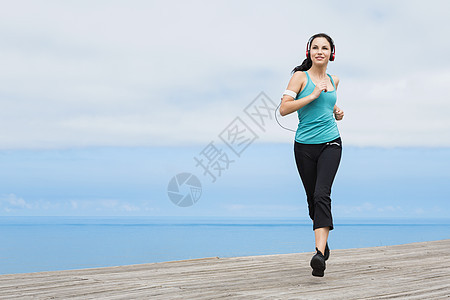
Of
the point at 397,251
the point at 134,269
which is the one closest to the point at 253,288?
the point at 134,269

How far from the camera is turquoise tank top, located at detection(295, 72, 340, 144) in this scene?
3527 mm

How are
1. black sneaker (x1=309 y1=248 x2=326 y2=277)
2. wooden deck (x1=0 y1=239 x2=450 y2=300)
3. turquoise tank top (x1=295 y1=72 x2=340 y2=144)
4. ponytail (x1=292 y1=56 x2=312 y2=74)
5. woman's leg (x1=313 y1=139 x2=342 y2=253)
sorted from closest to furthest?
wooden deck (x1=0 y1=239 x2=450 y2=300) → black sneaker (x1=309 y1=248 x2=326 y2=277) → woman's leg (x1=313 y1=139 x2=342 y2=253) → turquoise tank top (x1=295 y1=72 x2=340 y2=144) → ponytail (x1=292 y1=56 x2=312 y2=74)

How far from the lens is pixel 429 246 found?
18.8ft

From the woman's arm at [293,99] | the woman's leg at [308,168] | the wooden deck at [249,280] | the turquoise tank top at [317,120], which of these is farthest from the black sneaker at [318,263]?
the woman's arm at [293,99]

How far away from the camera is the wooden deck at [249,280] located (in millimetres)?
2799

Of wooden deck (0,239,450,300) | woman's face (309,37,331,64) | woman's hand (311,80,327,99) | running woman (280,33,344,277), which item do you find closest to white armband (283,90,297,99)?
running woman (280,33,344,277)

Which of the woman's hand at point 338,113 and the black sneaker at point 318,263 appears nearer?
the black sneaker at point 318,263

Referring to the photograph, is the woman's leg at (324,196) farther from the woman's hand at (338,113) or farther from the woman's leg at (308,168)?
the woman's hand at (338,113)

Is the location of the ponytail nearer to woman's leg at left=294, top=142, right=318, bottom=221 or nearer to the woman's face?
the woman's face

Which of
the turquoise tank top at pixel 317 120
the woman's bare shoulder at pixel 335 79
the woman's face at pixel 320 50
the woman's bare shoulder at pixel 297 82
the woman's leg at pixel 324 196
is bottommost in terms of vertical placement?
the woman's leg at pixel 324 196

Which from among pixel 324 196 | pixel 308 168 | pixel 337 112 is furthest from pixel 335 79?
pixel 324 196

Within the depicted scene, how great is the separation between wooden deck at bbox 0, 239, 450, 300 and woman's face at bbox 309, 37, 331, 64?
137 centimetres

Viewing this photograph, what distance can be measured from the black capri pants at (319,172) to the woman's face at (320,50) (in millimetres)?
521

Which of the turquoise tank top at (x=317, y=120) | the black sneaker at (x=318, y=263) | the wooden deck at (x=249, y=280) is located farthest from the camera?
the turquoise tank top at (x=317, y=120)
